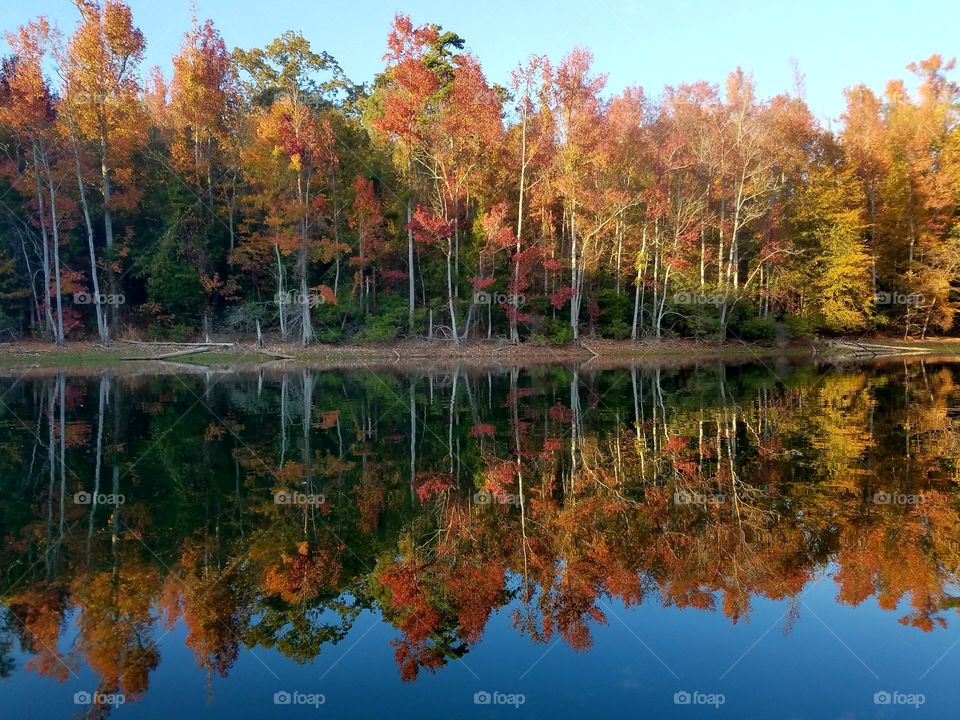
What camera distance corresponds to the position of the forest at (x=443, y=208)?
34.2 metres

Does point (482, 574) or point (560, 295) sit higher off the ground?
point (560, 295)

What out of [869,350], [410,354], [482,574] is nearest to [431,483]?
[482,574]

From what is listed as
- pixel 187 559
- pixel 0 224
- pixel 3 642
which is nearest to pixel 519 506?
pixel 187 559

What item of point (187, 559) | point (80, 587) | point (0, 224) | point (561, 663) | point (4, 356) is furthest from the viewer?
point (0, 224)

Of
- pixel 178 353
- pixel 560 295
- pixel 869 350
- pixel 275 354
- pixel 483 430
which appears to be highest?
pixel 560 295

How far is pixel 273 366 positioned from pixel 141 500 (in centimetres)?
2205

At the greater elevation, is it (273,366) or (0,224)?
(0,224)

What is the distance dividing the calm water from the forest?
2336cm

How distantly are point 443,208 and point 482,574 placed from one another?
30693 mm

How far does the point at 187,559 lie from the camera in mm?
7559

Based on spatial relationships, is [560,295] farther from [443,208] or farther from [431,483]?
[431,483]

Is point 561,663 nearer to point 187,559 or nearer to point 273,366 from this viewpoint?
point 187,559

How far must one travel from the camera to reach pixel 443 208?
118ft

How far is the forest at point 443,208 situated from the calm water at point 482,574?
23.4 metres
